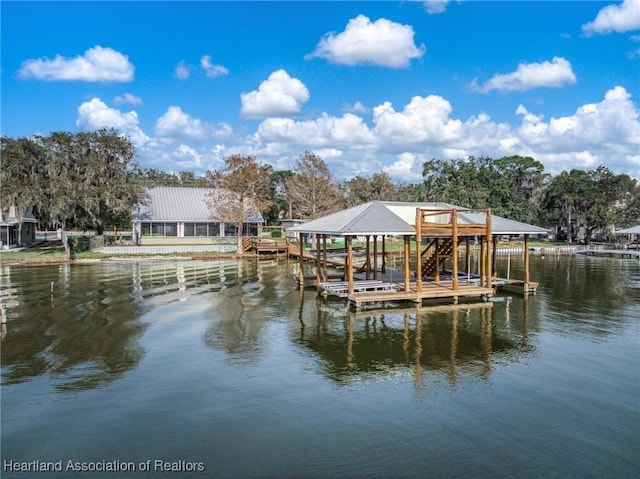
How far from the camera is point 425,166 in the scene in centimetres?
7012

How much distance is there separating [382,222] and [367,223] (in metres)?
0.70

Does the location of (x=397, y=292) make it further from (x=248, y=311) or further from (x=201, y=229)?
(x=201, y=229)

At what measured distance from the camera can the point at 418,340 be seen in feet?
51.3

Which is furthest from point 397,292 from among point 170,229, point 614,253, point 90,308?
point 614,253

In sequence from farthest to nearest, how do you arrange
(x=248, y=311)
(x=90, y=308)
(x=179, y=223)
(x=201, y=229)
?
(x=201, y=229), (x=179, y=223), (x=90, y=308), (x=248, y=311)

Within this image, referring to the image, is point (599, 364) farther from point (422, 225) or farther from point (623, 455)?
point (422, 225)

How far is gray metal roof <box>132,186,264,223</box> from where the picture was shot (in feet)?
167

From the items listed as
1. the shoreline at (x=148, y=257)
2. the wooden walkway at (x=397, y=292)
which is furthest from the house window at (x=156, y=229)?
the wooden walkway at (x=397, y=292)

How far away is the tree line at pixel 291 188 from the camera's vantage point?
41.4 m

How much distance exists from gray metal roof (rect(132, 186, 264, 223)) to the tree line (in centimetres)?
228

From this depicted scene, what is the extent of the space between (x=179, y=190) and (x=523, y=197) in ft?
157

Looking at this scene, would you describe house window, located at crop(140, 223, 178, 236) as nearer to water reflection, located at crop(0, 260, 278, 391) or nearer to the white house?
the white house

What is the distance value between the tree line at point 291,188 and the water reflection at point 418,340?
2731cm

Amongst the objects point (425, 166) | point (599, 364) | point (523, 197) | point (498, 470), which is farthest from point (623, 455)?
point (523, 197)
